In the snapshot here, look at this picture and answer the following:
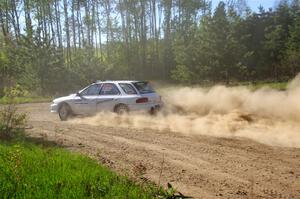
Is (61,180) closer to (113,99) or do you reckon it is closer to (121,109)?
(121,109)

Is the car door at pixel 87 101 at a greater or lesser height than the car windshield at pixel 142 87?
lesser

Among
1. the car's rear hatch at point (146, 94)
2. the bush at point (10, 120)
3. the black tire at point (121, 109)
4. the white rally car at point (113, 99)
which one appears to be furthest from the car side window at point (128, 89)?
the bush at point (10, 120)

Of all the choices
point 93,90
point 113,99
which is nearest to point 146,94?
point 113,99

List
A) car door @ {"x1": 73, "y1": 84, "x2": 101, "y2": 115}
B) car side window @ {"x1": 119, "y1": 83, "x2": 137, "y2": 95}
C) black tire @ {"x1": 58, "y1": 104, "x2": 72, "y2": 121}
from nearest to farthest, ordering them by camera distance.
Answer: car side window @ {"x1": 119, "y1": 83, "x2": 137, "y2": 95} → car door @ {"x1": 73, "y1": 84, "x2": 101, "y2": 115} → black tire @ {"x1": 58, "y1": 104, "x2": 72, "y2": 121}

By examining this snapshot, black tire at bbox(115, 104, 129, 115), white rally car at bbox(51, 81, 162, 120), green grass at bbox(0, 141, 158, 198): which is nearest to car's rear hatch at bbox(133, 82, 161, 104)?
white rally car at bbox(51, 81, 162, 120)

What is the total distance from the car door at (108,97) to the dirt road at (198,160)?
299 cm

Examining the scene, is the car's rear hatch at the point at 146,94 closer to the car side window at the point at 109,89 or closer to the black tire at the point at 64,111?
the car side window at the point at 109,89

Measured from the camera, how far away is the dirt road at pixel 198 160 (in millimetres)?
6480

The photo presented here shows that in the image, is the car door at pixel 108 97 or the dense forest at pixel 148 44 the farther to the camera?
the dense forest at pixel 148 44

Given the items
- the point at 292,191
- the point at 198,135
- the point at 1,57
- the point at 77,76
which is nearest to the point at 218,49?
the point at 77,76

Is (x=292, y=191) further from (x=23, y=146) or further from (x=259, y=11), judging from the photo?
(x=259, y=11)

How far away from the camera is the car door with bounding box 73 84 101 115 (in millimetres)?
15867

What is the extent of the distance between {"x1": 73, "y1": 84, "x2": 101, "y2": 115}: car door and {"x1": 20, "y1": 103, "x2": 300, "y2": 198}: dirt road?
3592 millimetres

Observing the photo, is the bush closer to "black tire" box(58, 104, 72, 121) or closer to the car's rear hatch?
the car's rear hatch
